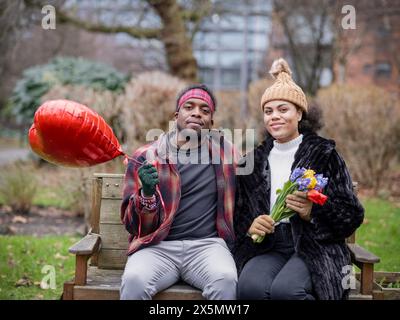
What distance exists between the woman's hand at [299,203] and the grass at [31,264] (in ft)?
7.91

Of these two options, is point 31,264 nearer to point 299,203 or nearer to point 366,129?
point 299,203

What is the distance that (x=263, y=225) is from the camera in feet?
10.9

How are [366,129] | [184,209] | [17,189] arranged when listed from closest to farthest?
[184,209]
[17,189]
[366,129]

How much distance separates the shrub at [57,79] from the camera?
12000 millimetres

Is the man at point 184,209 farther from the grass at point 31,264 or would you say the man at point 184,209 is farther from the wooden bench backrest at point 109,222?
the grass at point 31,264

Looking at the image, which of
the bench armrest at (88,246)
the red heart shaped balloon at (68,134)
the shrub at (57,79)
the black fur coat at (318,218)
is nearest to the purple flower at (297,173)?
the black fur coat at (318,218)

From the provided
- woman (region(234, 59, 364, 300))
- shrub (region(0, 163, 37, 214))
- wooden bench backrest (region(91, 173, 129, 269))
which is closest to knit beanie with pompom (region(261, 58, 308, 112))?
woman (region(234, 59, 364, 300))

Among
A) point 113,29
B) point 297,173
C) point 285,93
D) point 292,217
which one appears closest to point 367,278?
point 292,217

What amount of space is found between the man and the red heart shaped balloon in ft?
0.99

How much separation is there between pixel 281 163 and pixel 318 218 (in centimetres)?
45

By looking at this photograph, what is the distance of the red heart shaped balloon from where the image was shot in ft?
9.96

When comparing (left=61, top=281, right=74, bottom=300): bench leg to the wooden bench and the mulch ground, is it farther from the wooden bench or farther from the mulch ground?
the mulch ground

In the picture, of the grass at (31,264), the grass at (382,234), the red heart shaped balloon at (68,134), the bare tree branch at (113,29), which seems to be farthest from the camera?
the bare tree branch at (113,29)
